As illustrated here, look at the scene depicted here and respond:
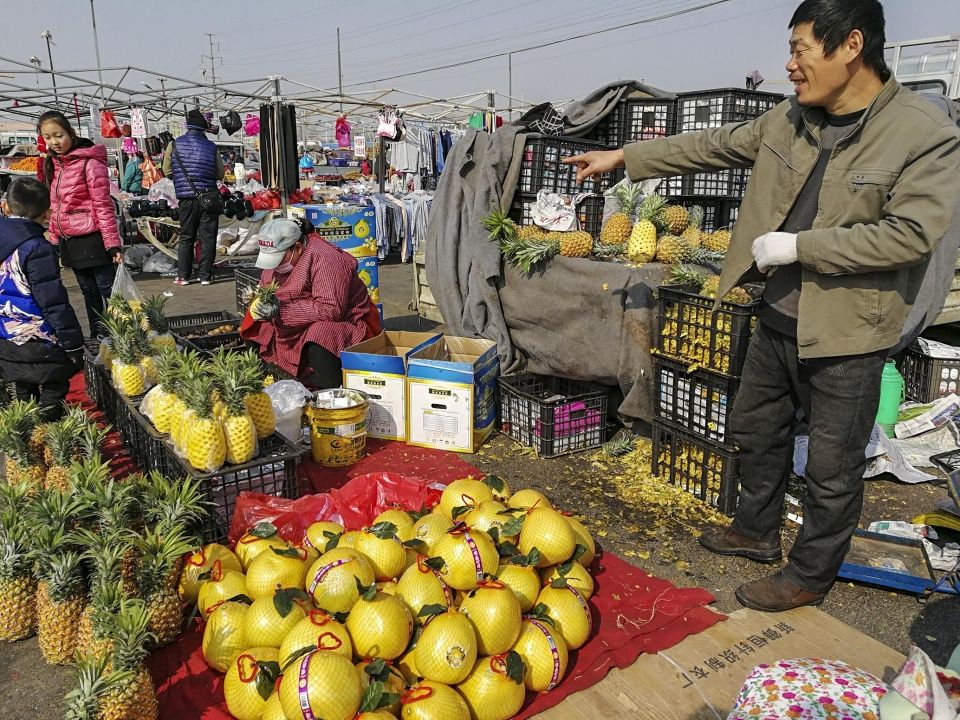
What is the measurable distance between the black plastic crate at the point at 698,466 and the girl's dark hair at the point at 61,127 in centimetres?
566

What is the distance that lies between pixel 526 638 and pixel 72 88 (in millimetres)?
19660

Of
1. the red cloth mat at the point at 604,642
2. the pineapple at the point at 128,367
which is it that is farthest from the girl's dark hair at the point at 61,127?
the red cloth mat at the point at 604,642

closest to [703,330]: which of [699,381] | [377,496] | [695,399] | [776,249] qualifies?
[699,381]

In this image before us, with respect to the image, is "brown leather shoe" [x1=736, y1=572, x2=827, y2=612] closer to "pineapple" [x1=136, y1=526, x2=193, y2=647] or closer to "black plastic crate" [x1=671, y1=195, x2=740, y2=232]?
"pineapple" [x1=136, y1=526, x2=193, y2=647]

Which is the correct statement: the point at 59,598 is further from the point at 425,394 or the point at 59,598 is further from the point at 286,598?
the point at 425,394

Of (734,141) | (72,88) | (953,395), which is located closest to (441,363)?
(734,141)

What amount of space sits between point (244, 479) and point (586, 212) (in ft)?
12.0

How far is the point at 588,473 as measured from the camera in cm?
462

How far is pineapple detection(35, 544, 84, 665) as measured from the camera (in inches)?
104

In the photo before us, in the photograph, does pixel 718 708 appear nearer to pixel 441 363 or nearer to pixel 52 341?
pixel 441 363

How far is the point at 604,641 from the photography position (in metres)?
2.87

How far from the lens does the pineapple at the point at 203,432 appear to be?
10.7 feet

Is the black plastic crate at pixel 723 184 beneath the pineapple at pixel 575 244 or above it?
above

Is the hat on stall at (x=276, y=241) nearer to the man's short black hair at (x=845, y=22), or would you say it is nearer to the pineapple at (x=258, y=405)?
the pineapple at (x=258, y=405)
